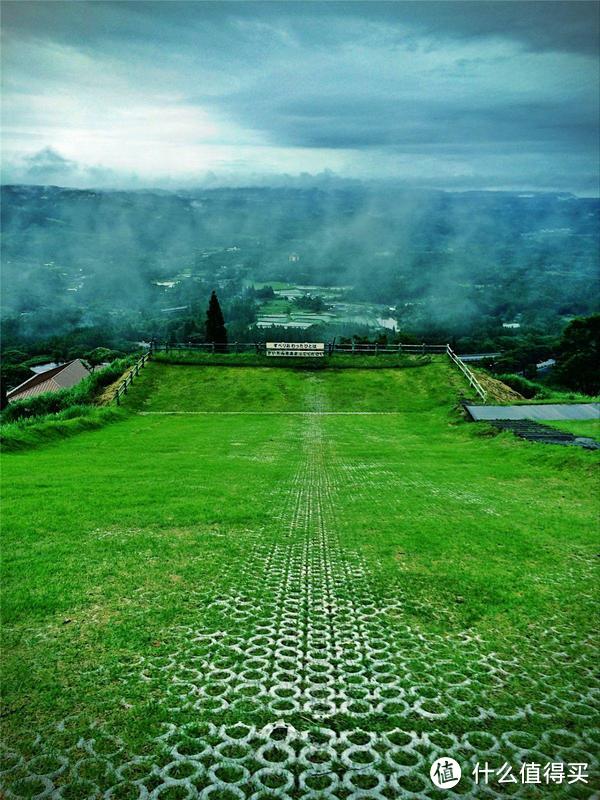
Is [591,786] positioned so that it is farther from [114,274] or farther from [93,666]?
[114,274]

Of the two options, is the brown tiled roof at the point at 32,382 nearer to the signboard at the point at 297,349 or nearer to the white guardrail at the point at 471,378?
the signboard at the point at 297,349

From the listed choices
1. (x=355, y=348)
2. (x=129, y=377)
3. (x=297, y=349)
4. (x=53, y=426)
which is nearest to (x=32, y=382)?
(x=129, y=377)

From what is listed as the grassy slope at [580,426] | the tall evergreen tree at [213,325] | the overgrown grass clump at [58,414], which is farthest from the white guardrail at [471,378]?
the tall evergreen tree at [213,325]

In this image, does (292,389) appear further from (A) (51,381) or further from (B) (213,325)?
(A) (51,381)

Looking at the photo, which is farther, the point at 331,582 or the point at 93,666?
the point at 331,582

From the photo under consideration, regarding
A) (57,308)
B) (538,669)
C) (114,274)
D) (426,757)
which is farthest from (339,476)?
(114,274)

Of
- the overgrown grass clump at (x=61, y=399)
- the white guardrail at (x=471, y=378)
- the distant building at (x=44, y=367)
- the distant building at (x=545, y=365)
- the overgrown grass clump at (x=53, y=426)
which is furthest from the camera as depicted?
the distant building at (x=545, y=365)
